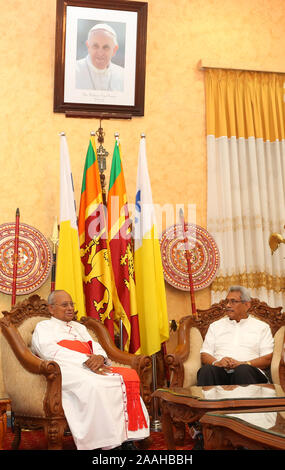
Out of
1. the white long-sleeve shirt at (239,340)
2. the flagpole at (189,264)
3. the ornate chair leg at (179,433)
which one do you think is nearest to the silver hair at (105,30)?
the flagpole at (189,264)

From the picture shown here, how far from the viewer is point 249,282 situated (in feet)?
18.8

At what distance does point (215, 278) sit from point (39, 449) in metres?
2.46

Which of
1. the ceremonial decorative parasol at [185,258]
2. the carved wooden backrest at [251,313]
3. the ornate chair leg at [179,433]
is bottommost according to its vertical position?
the ornate chair leg at [179,433]

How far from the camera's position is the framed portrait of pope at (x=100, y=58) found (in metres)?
5.77

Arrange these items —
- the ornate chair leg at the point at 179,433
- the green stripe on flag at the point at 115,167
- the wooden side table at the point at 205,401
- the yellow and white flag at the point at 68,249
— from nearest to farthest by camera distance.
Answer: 1. the wooden side table at the point at 205,401
2. the ornate chair leg at the point at 179,433
3. the yellow and white flag at the point at 68,249
4. the green stripe on flag at the point at 115,167

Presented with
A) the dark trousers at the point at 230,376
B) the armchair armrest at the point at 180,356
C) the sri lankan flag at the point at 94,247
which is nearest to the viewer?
the dark trousers at the point at 230,376

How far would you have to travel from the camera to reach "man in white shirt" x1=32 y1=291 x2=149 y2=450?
3.62 meters

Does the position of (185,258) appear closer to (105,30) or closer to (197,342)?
(197,342)

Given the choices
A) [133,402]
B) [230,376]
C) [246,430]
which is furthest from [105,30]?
[246,430]

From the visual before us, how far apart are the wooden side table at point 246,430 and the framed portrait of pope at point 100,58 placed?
3797 millimetres

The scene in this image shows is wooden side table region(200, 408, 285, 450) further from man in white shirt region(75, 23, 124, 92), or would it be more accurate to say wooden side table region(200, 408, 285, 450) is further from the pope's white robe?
man in white shirt region(75, 23, 124, 92)

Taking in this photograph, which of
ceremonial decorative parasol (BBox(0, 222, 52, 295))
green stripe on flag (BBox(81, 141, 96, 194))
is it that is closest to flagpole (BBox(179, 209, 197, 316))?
green stripe on flag (BBox(81, 141, 96, 194))

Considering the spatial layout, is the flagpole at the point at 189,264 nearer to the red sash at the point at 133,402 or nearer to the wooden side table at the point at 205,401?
the red sash at the point at 133,402
